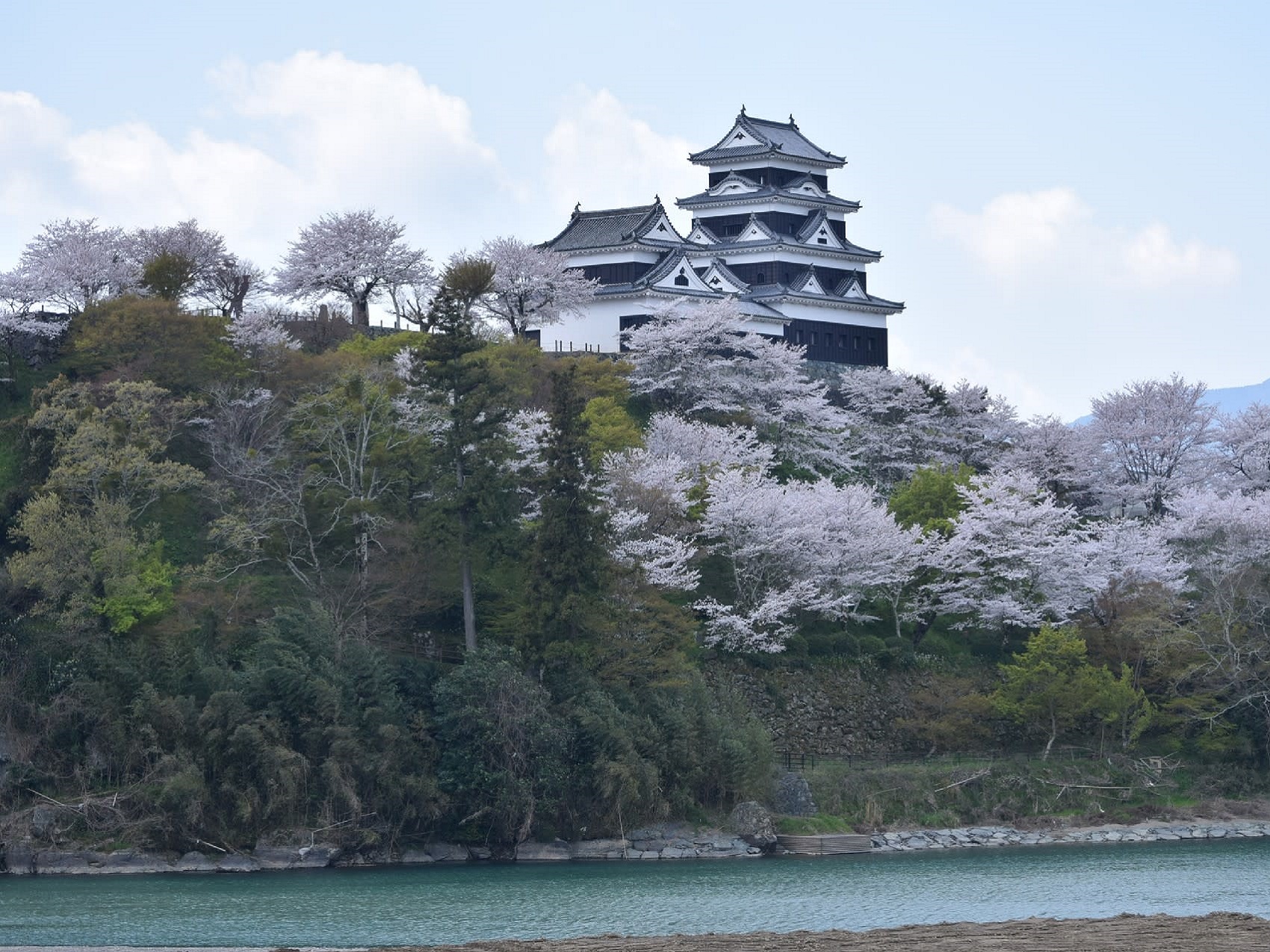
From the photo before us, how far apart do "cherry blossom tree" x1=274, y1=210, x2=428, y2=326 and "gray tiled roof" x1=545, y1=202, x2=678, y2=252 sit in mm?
8264

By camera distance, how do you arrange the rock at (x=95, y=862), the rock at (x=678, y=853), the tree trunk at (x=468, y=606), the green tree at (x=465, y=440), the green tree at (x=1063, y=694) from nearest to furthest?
1. the rock at (x=95, y=862)
2. the rock at (x=678, y=853)
3. the green tree at (x=465, y=440)
4. the tree trunk at (x=468, y=606)
5. the green tree at (x=1063, y=694)

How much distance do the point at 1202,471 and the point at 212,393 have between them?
32.1 m

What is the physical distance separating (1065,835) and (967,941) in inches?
686

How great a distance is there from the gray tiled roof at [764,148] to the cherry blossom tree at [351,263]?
1695 centimetres

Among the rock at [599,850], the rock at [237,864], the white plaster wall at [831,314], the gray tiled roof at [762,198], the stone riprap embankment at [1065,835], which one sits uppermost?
the gray tiled roof at [762,198]

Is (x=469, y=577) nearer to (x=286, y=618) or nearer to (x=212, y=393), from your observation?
(x=286, y=618)

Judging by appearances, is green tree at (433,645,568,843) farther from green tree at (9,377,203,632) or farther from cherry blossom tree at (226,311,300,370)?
cherry blossom tree at (226,311,300,370)

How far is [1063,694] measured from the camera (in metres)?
40.3

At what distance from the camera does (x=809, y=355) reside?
62.5 metres

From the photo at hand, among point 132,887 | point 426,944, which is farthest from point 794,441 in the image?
point 426,944

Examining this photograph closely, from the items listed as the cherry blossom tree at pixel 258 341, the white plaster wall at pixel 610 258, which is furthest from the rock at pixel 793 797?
the white plaster wall at pixel 610 258

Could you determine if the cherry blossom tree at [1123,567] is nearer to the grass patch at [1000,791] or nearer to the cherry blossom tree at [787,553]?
the cherry blossom tree at [787,553]

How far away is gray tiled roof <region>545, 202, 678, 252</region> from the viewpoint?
60.8m

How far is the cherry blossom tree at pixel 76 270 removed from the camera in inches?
1912
